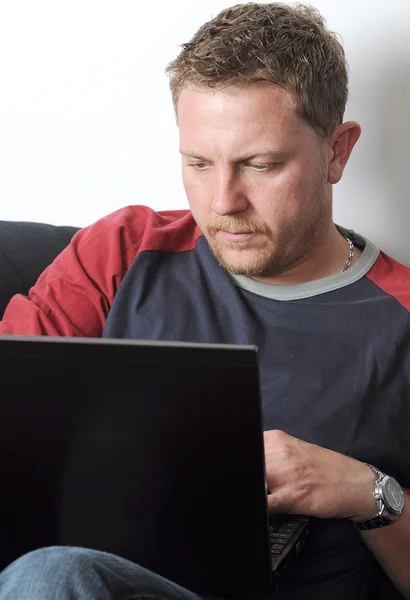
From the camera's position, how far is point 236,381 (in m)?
0.83

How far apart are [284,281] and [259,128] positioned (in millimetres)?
284

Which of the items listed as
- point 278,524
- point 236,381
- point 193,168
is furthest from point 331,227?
point 236,381

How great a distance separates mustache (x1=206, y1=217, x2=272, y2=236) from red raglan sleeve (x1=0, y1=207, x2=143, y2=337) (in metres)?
0.18

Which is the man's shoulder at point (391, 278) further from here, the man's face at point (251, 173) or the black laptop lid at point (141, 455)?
the black laptop lid at point (141, 455)

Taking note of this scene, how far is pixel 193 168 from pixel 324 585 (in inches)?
26.4

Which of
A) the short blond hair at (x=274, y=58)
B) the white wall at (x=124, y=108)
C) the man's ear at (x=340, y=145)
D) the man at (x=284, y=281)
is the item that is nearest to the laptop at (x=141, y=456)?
the man at (x=284, y=281)

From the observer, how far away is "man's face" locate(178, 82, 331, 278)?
4.58ft

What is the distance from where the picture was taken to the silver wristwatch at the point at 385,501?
1.28 m

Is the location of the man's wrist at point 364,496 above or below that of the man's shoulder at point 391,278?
below

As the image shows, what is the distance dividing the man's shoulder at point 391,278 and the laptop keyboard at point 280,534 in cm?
44

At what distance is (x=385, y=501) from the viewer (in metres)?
1.27

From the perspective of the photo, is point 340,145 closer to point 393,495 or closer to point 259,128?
point 259,128

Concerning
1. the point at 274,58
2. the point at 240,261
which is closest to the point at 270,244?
the point at 240,261

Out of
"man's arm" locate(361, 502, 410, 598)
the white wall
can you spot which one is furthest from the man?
the white wall
